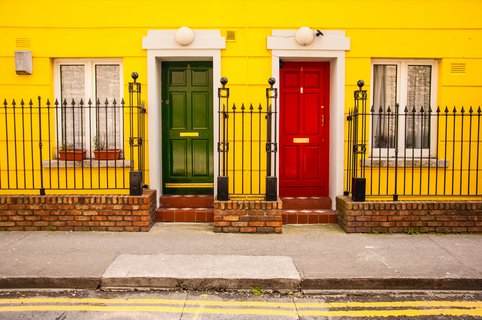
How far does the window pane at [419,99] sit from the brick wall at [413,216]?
5.04 feet

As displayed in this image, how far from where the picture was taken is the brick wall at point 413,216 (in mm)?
7148

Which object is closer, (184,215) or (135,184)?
(135,184)

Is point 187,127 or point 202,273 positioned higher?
point 187,127

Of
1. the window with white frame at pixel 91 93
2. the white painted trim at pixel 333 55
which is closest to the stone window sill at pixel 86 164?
the window with white frame at pixel 91 93

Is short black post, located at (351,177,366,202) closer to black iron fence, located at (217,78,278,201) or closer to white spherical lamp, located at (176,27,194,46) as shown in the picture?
black iron fence, located at (217,78,278,201)

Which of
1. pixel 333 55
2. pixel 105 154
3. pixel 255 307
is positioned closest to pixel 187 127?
pixel 105 154

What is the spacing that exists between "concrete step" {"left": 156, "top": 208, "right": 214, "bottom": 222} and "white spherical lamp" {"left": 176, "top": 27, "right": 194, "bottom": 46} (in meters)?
2.94

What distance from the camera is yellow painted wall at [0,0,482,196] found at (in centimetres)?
797

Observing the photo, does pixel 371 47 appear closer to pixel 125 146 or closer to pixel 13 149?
pixel 125 146

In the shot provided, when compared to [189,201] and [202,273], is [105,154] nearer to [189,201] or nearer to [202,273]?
[189,201]

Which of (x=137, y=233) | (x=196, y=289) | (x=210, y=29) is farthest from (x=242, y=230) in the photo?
(x=210, y=29)

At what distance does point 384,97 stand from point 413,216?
7.69ft

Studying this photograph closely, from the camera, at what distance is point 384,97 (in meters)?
8.30

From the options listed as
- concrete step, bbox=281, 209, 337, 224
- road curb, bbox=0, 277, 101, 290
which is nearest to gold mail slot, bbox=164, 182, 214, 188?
concrete step, bbox=281, 209, 337, 224
